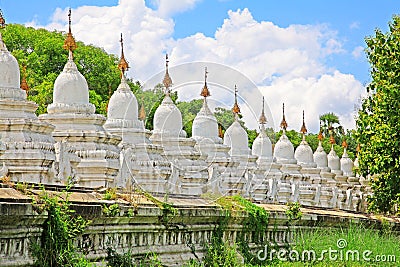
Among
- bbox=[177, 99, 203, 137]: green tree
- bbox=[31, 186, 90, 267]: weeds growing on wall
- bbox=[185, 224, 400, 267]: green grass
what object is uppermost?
bbox=[177, 99, 203, 137]: green tree

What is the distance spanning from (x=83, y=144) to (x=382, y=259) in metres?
9.17

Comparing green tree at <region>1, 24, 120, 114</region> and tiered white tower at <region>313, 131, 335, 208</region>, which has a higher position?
green tree at <region>1, 24, 120, 114</region>

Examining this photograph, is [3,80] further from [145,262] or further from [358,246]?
[145,262]

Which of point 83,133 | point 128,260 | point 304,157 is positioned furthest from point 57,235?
point 304,157

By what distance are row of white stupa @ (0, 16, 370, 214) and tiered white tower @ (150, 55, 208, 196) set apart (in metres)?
0.03

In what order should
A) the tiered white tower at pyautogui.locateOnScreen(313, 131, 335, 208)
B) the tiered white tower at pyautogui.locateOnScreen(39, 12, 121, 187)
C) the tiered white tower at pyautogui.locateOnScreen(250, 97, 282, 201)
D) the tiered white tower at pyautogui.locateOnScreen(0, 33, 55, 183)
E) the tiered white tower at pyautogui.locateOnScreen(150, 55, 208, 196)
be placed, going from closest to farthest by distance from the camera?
the tiered white tower at pyautogui.locateOnScreen(0, 33, 55, 183) < the tiered white tower at pyautogui.locateOnScreen(39, 12, 121, 187) < the tiered white tower at pyautogui.locateOnScreen(150, 55, 208, 196) < the tiered white tower at pyautogui.locateOnScreen(250, 97, 282, 201) < the tiered white tower at pyautogui.locateOnScreen(313, 131, 335, 208)

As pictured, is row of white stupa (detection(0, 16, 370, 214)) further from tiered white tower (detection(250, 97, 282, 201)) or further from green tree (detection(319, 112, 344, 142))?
green tree (detection(319, 112, 344, 142))

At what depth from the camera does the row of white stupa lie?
18391mm

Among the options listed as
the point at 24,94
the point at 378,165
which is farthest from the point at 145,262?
the point at 378,165

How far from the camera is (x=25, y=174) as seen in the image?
59.9 ft

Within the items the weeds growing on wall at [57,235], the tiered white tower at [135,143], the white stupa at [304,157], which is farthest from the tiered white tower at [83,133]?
the white stupa at [304,157]

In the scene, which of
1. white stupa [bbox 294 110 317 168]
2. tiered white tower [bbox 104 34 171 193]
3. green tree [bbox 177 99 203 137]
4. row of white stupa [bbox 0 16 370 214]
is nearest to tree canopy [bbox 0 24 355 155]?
white stupa [bbox 294 110 317 168]

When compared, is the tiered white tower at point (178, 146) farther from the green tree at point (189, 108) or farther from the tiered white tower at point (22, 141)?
the tiered white tower at point (22, 141)

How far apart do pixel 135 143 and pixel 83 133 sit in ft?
10.5
